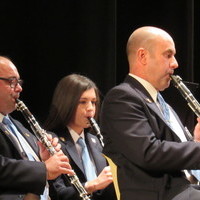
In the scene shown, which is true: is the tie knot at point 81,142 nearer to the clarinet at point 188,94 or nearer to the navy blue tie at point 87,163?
the navy blue tie at point 87,163

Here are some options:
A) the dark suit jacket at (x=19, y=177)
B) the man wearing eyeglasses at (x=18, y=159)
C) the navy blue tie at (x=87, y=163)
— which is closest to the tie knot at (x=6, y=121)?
the man wearing eyeglasses at (x=18, y=159)

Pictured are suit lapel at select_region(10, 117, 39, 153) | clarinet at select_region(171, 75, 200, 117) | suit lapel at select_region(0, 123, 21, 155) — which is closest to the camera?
clarinet at select_region(171, 75, 200, 117)

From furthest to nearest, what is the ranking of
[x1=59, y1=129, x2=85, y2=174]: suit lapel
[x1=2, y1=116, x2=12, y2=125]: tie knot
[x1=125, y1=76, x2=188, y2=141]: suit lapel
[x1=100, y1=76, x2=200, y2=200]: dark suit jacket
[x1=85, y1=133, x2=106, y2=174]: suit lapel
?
[x1=85, y1=133, x2=106, y2=174]: suit lapel → [x1=59, y1=129, x2=85, y2=174]: suit lapel → [x1=2, y1=116, x2=12, y2=125]: tie knot → [x1=125, y1=76, x2=188, y2=141]: suit lapel → [x1=100, y1=76, x2=200, y2=200]: dark suit jacket

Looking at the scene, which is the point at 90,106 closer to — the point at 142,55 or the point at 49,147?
the point at 49,147

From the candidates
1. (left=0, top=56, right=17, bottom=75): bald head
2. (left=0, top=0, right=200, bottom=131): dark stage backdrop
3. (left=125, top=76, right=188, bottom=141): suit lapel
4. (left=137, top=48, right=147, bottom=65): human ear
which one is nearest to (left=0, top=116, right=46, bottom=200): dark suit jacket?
(left=0, top=56, right=17, bottom=75): bald head

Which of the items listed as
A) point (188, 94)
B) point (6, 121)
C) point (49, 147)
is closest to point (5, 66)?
point (6, 121)

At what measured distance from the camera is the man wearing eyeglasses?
273 centimetres

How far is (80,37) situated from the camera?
4.06 meters

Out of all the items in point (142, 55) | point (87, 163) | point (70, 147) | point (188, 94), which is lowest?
point (87, 163)

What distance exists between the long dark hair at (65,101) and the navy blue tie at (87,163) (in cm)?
16

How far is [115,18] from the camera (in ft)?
13.4

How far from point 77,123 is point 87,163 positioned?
0.26 metres

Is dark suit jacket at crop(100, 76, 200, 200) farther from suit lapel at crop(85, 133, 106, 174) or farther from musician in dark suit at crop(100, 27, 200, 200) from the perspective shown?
suit lapel at crop(85, 133, 106, 174)

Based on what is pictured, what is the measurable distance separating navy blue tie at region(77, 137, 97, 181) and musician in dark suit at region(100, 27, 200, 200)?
2.47ft
